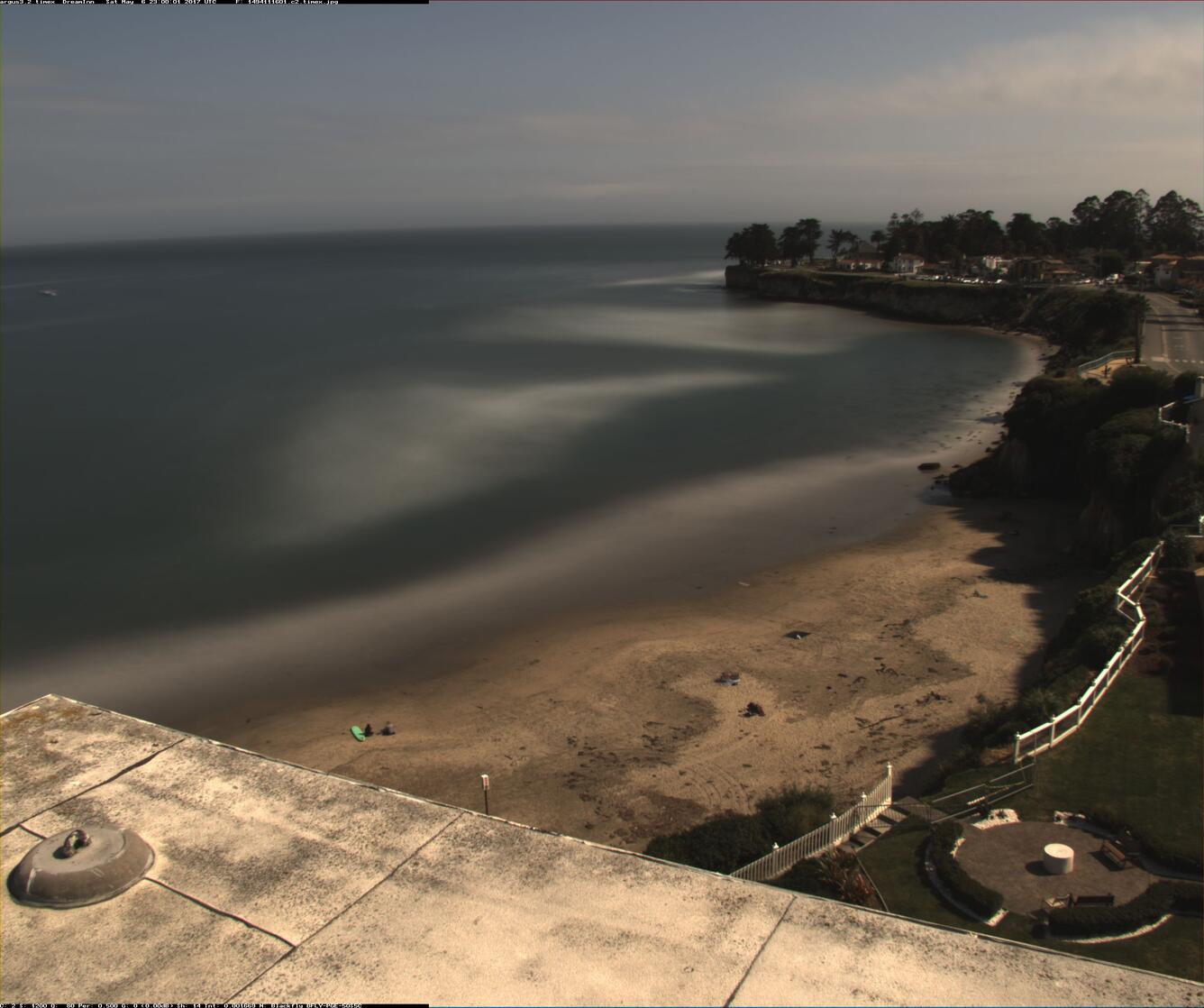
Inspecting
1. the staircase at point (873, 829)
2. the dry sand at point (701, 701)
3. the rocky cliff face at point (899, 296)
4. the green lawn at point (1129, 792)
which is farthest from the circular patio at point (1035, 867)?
the rocky cliff face at point (899, 296)

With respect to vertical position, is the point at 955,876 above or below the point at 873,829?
above

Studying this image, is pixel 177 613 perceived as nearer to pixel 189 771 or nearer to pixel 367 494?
pixel 367 494

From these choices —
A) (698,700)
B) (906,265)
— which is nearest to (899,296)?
(906,265)

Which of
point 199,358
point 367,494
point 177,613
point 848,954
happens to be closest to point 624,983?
point 848,954

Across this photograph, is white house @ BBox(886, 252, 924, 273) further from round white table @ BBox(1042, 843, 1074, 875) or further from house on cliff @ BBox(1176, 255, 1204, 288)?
round white table @ BBox(1042, 843, 1074, 875)

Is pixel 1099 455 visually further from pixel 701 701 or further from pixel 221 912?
pixel 221 912

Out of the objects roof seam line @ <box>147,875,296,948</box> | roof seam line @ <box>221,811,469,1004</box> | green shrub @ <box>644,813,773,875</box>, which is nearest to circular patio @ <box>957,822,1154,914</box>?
green shrub @ <box>644,813,773,875</box>
